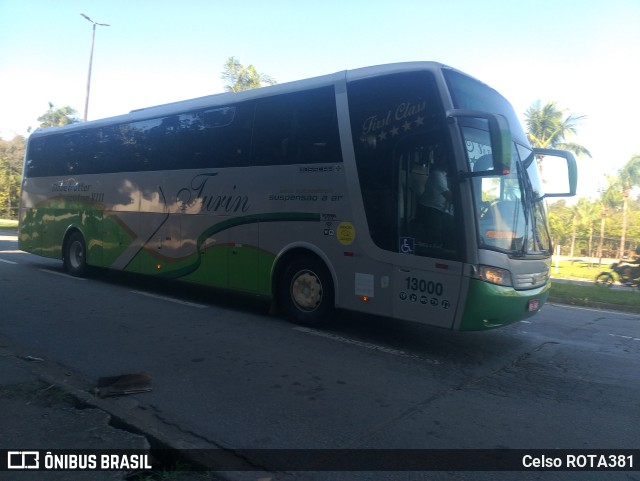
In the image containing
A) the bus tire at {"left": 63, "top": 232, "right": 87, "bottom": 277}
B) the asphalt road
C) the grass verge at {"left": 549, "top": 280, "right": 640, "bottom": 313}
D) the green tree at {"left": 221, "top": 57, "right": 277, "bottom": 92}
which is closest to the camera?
the asphalt road

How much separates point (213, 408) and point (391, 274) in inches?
115

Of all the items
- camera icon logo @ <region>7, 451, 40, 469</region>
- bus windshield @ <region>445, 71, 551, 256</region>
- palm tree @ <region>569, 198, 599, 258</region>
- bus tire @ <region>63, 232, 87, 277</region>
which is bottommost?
camera icon logo @ <region>7, 451, 40, 469</region>

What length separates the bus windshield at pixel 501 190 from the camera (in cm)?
561

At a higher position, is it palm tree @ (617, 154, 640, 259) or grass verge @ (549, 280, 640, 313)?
palm tree @ (617, 154, 640, 259)

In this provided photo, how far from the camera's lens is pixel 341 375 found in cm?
519

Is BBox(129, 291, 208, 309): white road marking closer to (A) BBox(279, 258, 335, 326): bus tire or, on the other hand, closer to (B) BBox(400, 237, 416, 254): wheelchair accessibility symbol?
(A) BBox(279, 258, 335, 326): bus tire

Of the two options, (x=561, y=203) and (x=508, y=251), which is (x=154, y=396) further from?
(x=561, y=203)

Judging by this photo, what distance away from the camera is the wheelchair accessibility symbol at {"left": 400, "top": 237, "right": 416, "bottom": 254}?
5.97m

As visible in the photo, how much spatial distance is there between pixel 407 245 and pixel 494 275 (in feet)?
3.65

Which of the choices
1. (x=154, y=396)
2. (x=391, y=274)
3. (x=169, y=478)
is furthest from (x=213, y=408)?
(x=391, y=274)

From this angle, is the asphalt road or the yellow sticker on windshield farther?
the yellow sticker on windshield

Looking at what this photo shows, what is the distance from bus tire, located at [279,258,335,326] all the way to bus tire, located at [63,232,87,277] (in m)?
6.52

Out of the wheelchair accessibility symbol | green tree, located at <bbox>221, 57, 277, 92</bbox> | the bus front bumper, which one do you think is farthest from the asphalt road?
green tree, located at <bbox>221, 57, 277, 92</bbox>

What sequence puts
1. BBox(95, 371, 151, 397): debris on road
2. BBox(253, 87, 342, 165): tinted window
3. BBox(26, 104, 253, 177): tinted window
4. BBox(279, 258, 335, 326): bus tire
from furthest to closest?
1. BBox(26, 104, 253, 177): tinted window
2. BBox(279, 258, 335, 326): bus tire
3. BBox(253, 87, 342, 165): tinted window
4. BBox(95, 371, 151, 397): debris on road
